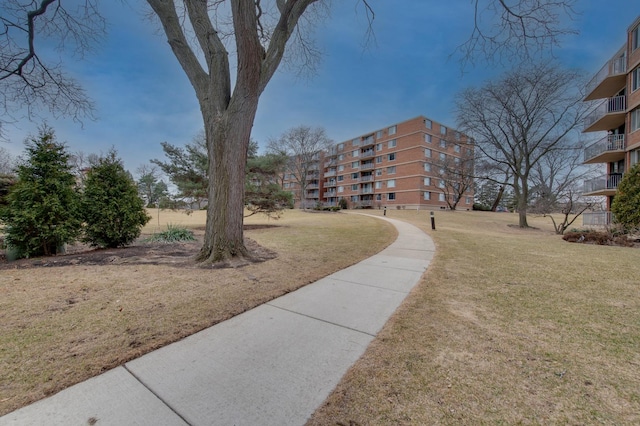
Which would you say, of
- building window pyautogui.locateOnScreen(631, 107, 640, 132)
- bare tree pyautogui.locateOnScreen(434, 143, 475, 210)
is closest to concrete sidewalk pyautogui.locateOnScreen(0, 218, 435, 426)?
building window pyautogui.locateOnScreen(631, 107, 640, 132)

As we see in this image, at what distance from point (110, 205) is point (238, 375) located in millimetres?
6700

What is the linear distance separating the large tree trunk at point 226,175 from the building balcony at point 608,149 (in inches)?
908

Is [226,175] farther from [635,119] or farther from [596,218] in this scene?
[596,218]

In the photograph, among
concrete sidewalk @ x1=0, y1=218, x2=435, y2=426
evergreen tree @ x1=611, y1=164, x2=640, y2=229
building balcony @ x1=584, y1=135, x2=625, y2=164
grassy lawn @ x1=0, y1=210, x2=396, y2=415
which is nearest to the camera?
concrete sidewalk @ x1=0, y1=218, x2=435, y2=426

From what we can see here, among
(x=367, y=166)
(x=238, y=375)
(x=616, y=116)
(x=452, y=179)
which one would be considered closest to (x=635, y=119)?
(x=616, y=116)

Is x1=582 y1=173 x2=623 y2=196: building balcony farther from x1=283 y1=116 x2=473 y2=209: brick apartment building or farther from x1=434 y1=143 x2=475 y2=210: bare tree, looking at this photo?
x1=283 y1=116 x2=473 y2=209: brick apartment building

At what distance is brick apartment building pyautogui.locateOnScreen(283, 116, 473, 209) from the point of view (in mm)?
40406

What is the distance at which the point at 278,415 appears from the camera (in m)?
1.66

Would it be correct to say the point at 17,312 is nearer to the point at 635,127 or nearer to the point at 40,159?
the point at 40,159

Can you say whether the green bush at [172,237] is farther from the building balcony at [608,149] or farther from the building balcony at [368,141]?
the building balcony at [368,141]

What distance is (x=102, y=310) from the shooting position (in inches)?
128

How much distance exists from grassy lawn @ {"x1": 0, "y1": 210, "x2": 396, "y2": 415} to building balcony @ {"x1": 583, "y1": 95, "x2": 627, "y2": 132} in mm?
22292

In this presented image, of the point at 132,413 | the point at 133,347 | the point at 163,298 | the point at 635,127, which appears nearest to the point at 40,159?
the point at 163,298

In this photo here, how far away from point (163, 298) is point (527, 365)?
4.38 metres
